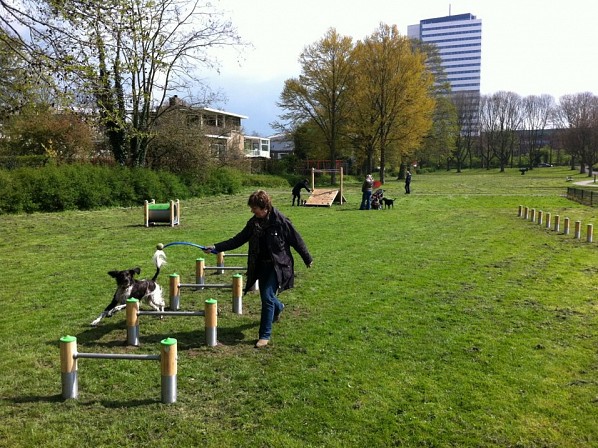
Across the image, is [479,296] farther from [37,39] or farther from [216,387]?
[37,39]

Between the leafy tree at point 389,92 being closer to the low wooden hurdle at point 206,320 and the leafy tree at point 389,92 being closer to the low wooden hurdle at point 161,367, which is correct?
the low wooden hurdle at point 206,320

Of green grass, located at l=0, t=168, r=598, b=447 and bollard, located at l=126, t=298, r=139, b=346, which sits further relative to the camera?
bollard, located at l=126, t=298, r=139, b=346

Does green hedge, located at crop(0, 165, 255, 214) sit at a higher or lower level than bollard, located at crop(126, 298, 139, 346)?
higher

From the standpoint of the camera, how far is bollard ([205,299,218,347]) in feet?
18.3

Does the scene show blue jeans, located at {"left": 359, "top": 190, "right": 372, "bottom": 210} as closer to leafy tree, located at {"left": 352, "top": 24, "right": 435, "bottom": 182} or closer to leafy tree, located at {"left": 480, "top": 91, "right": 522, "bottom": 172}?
leafy tree, located at {"left": 352, "top": 24, "right": 435, "bottom": 182}

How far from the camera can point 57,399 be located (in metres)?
4.47

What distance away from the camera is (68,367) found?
4.34m

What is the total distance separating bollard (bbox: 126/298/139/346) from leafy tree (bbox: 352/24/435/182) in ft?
134

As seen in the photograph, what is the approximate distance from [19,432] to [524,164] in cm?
10091

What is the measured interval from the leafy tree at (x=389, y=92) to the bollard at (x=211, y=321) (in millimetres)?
40532

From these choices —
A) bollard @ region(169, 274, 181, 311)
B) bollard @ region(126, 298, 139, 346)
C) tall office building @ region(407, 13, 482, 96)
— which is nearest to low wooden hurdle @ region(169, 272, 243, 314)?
bollard @ region(169, 274, 181, 311)

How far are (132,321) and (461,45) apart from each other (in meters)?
169

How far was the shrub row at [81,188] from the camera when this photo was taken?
21438mm

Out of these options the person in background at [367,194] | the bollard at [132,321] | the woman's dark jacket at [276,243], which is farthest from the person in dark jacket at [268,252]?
the person in background at [367,194]
